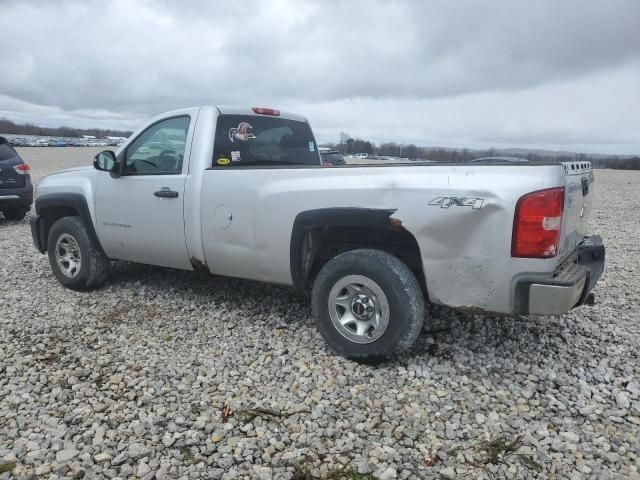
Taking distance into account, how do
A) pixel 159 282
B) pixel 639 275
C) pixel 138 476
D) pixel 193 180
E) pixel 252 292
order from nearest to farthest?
pixel 138 476, pixel 193 180, pixel 252 292, pixel 159 282, pixel 639 275

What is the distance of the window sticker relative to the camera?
451 cm

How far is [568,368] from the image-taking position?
11.6 ft

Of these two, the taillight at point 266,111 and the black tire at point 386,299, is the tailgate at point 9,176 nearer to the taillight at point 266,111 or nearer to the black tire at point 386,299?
the taillight at point 266,111

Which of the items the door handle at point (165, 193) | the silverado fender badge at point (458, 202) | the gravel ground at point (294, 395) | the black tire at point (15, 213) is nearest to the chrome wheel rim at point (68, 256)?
the gravel ground at point (294, 395)

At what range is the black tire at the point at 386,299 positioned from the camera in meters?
3.28

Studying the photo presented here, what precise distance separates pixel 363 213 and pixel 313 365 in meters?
1.18

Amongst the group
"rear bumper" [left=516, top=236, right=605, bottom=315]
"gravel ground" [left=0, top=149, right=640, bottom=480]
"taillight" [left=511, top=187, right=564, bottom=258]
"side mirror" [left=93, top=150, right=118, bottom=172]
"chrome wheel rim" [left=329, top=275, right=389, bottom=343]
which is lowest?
"gravel ground" [left=0, top=149, right=640, bottom=480]

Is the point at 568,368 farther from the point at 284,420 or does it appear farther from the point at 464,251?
the point at 284,420

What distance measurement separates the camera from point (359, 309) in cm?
349

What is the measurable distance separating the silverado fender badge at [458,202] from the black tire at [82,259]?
3.68m

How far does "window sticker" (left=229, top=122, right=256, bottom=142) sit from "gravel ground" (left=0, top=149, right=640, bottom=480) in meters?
1.60

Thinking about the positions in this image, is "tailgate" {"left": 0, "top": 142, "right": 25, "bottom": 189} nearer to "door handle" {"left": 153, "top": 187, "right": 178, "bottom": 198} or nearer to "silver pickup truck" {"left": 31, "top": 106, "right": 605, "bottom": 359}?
"silver pickup truck" {"left": 31, "top": 106, "right": 605, "bottom": 359}

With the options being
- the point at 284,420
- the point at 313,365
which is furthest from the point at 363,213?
the point at 284,420

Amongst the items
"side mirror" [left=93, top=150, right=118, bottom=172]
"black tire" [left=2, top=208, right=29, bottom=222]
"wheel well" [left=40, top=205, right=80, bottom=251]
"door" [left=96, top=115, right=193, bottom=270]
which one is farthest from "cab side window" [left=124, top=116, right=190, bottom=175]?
"black tire" [left=2, top=208, right=29, bottom=222]
